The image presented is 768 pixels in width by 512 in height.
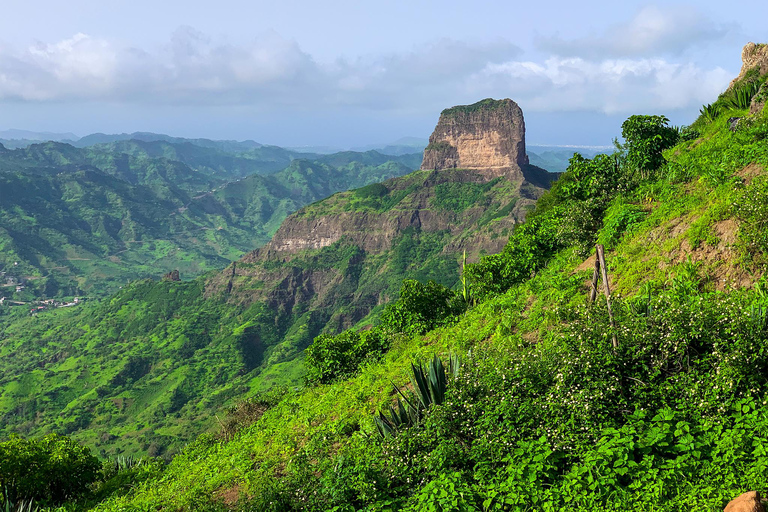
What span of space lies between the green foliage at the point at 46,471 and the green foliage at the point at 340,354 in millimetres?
10716

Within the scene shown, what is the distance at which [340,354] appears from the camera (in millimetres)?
25422

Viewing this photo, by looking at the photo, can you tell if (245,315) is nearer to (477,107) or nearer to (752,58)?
(477,107)

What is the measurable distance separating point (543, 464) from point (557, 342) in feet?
10.1

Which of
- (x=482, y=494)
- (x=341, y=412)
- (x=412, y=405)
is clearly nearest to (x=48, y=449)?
(x=341, y=412)

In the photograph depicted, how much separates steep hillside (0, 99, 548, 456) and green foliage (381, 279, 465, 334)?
8527 centimetres

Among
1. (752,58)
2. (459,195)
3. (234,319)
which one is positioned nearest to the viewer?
(752,58)

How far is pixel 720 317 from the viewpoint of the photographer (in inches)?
336

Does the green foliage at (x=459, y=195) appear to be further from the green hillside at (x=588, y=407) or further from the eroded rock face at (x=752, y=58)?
the green hillside at (x=588, y=407)

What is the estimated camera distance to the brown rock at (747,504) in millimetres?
6043

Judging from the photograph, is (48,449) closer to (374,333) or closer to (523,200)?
(374,333)

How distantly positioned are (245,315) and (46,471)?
5433 inches

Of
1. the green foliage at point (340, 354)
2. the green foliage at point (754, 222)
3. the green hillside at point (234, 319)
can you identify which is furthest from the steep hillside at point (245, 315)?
the green foliage at point (754, 222)

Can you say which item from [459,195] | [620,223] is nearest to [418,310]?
[620,223]

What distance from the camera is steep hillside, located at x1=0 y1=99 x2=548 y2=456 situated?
4582 inches
